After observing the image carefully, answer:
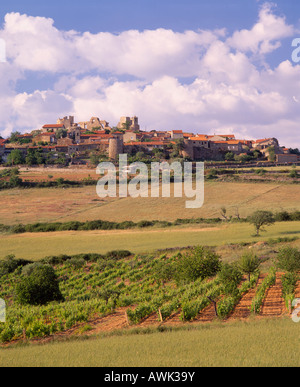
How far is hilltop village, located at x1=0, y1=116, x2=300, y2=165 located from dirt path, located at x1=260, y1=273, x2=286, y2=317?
3644 inches

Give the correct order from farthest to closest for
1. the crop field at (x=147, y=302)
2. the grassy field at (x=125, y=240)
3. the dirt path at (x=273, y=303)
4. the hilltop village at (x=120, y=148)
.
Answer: the hilltop village at (x=120, y=148)
the grassy field at (x=125, y=240)
the dirt path at (x=273, y=303)
the crop field at (x=147, y=302)

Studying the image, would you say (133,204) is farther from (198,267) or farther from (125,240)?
(198,267)

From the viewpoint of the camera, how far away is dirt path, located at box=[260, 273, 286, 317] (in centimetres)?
2236

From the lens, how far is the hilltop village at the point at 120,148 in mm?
124812

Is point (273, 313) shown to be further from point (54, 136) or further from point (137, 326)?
point (54, 136)

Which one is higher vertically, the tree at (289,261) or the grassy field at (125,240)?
the tree at (289,261)

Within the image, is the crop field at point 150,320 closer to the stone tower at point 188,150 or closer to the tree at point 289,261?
the tree at point 289,261

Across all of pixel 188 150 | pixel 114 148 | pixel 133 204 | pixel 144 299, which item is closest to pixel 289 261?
pixel 144 299

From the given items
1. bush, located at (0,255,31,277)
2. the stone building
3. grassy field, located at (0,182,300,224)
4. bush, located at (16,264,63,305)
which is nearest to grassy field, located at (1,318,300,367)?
bush, located at (16,264,63,305)

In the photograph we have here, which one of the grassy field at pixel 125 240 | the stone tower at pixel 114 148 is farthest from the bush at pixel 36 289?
the stone tower at pixel 114 148

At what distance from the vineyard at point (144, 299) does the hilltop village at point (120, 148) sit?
277ft

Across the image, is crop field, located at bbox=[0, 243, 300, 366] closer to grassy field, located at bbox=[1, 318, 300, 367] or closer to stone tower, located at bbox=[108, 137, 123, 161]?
grassy field, located at bbox=[1, 318, 300, 367]

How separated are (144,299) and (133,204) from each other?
53697 millimetres
